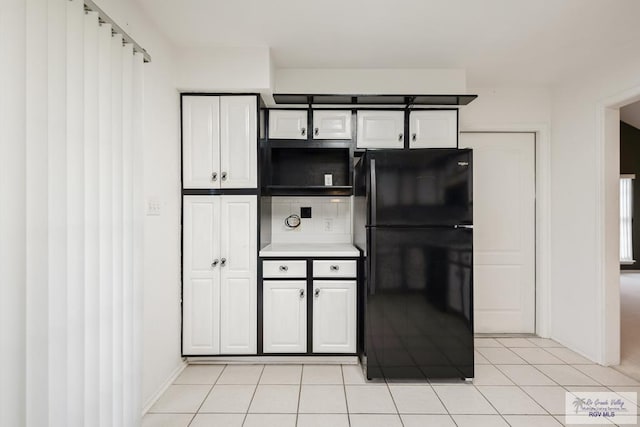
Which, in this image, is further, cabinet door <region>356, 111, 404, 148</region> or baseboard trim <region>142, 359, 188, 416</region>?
cabinet door <region>356, 111, 404, 148</region>

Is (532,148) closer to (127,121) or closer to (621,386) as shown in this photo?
(621,386)

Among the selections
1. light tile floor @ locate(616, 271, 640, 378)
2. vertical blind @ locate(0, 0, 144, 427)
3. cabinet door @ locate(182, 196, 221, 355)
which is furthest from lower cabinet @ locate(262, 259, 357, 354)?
light tile floor @ locate(616, 271, 640, 378)

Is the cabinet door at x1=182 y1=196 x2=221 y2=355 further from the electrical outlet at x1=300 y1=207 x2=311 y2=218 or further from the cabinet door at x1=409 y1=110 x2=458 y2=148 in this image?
the cabinet door at x1=409 y1=110 x2=458 y2=148

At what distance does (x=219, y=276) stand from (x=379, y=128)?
1884 mm

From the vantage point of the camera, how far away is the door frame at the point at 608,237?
2.69 m

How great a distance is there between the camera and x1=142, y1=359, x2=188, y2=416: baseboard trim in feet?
6.79

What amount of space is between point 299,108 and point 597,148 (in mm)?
2562

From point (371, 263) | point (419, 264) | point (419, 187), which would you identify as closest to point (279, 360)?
point (371, 263)

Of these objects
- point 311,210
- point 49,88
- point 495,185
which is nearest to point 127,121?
point 49,88

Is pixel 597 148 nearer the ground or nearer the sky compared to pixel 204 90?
nearer the ground

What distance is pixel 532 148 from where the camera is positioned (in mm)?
3379

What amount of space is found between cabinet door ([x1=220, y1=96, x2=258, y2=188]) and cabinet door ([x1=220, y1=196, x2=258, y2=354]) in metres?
0.17

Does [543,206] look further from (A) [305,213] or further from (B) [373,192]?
(A) [305,213]

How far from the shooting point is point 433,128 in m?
2.92
